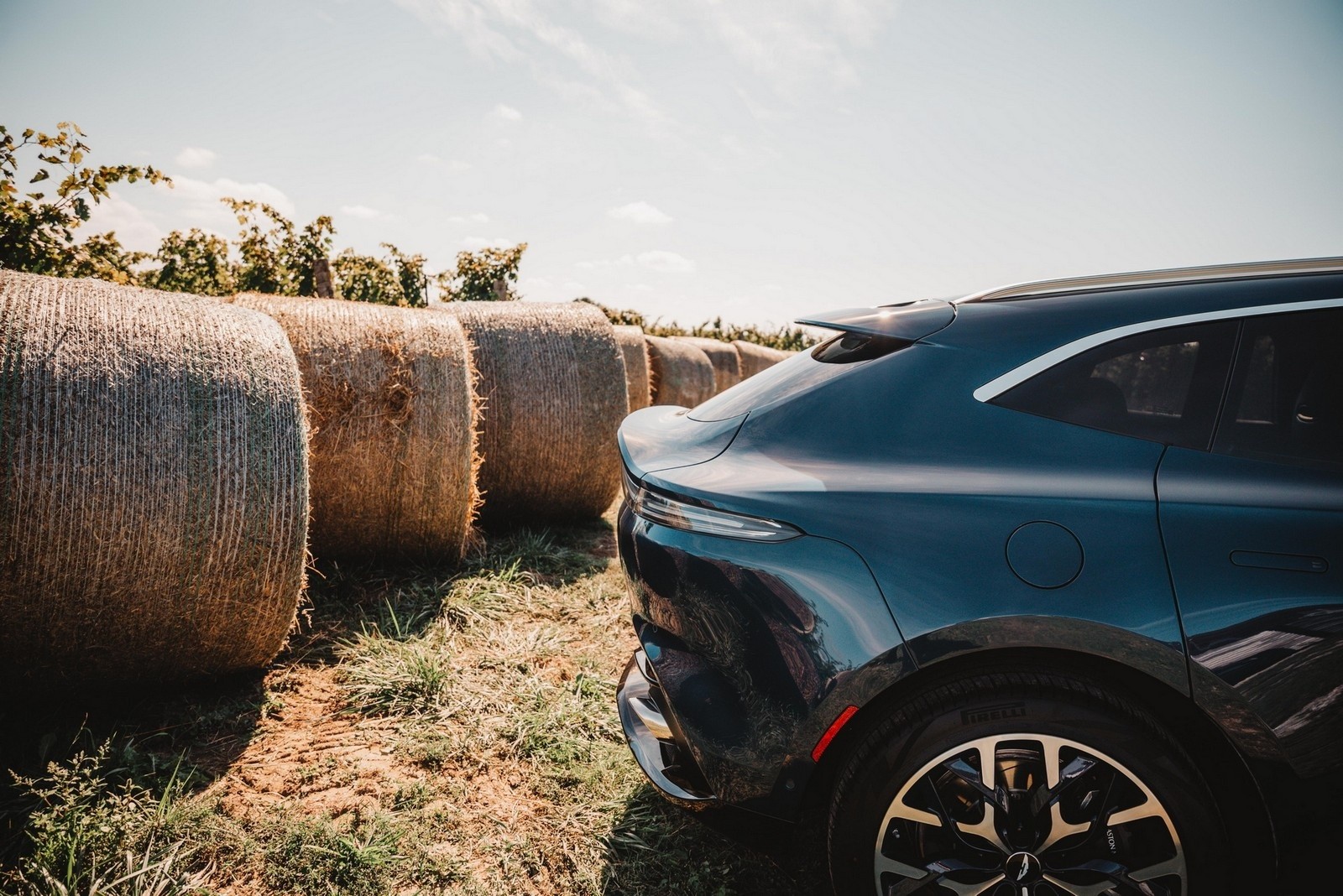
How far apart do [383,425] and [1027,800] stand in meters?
4.01

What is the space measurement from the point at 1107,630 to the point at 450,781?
8.05ft

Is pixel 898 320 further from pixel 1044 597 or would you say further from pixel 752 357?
pixel 752 357

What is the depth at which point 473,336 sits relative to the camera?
560cm

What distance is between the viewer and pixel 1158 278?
6.09 feet

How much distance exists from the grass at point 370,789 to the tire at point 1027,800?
0.37m

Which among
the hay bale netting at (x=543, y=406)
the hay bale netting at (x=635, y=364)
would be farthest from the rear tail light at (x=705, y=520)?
the hay bale netting at (x=635, y=364)

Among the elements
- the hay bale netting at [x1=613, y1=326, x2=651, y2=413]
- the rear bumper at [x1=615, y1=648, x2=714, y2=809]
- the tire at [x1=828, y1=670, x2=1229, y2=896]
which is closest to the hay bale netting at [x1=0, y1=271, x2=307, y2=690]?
the rear bumper at [x1=615, y1=648, x2=714, y2=809]

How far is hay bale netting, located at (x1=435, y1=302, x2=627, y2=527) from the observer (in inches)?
220

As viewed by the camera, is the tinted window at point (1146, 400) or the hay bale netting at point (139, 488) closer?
the tinted window at point (1146, 400)

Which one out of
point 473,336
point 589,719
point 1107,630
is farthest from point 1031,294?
point 473,336

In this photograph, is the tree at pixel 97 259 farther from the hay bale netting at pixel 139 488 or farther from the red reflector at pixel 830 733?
the red reflector at pixel 830 733

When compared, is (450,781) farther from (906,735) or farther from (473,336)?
(473,336)

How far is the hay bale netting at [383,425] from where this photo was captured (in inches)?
162

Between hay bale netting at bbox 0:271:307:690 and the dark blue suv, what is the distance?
219 centimetres
